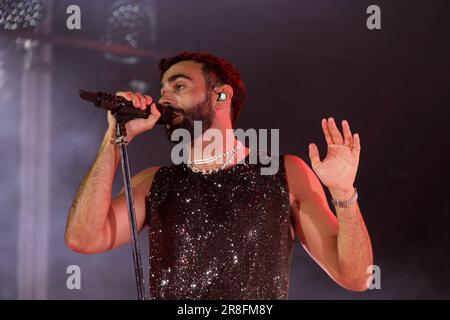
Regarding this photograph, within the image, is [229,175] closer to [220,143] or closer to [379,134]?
[220,143]

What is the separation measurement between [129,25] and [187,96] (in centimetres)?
105

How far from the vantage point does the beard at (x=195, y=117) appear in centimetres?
243

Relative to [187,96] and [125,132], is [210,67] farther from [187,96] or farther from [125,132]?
[125,132]

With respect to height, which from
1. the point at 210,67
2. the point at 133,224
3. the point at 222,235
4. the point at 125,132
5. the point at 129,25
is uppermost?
the point at 129,25

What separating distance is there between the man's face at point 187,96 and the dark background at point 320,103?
0.92m

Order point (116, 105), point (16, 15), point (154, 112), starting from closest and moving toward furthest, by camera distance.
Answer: point (116, 105), point (154, 112), point (16, 15)

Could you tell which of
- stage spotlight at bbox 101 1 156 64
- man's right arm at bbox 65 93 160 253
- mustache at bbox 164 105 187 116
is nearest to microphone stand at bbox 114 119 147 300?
man's right arm at bbox 65 93 160 253

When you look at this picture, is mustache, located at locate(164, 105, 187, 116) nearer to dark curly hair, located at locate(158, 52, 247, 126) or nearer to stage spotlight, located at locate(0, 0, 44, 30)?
dark curly hair, located at locate(158, 52, 247, 126)

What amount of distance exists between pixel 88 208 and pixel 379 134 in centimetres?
168

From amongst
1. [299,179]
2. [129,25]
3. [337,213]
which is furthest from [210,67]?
[129,25]

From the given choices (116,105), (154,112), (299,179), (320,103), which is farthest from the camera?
(320,103)

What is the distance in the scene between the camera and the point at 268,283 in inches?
88.7

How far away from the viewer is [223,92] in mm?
2621
